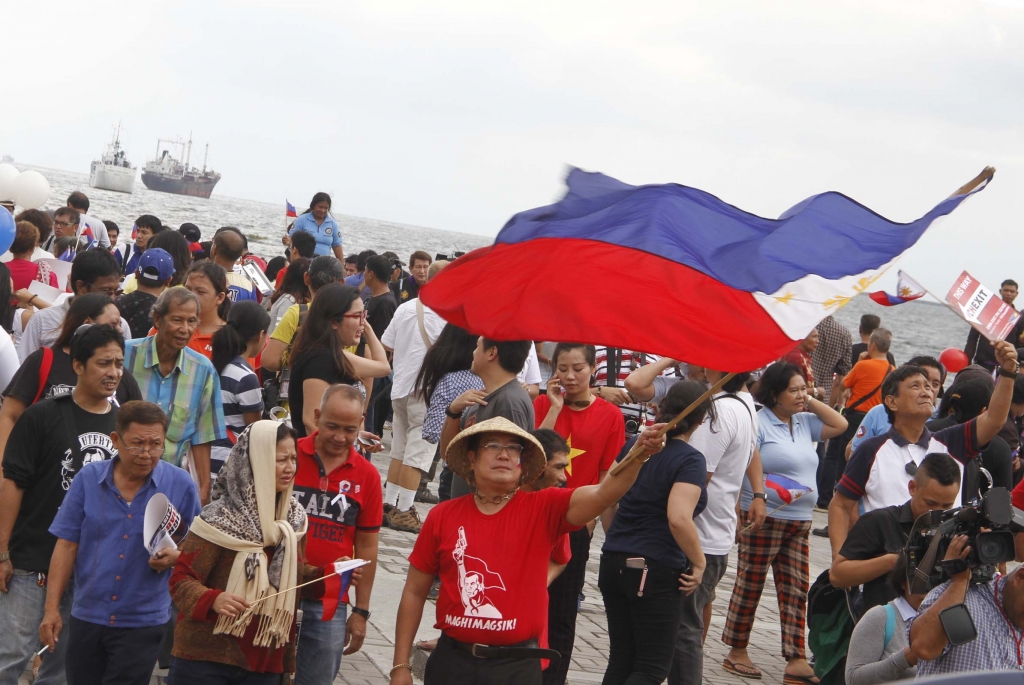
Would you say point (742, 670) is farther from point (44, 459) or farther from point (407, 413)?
point (44, 459)

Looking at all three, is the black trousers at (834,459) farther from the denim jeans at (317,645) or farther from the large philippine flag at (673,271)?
the denim jeans at (317,645)

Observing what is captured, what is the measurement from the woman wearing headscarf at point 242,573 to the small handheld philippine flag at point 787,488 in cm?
383

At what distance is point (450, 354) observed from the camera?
713 cm

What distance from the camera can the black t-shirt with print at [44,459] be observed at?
4.97 metres

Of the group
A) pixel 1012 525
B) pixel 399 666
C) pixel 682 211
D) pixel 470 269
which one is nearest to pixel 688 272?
pixel 682 211

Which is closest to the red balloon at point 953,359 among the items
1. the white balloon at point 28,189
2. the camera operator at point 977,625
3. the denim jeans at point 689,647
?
the denim jeans at point 689,647

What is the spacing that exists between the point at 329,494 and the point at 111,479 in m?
0.92

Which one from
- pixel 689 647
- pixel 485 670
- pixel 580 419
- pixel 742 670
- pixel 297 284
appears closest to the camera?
pixel 485 670

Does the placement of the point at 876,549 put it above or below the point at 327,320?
below

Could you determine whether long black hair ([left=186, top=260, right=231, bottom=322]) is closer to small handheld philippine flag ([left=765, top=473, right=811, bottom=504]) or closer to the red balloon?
small handheld philippine flag ([left=765, top=473, right=811, bottom=504])

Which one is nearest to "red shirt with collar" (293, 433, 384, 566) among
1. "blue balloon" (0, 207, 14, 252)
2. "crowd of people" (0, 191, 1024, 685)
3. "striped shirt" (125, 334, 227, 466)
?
"crowd of people" (0, 191, 1024, 685)

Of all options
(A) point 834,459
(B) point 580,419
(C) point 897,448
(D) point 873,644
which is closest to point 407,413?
(B) point 580,419

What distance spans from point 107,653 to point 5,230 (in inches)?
190

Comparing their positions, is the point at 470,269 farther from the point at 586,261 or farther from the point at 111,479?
the point at 111,479
